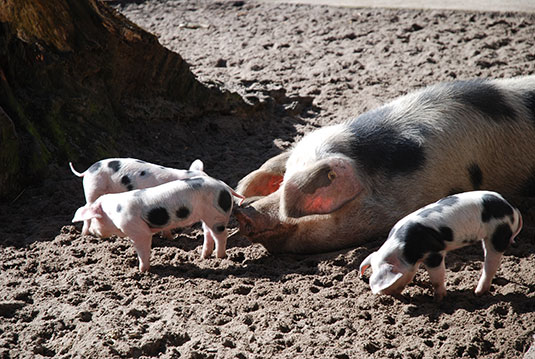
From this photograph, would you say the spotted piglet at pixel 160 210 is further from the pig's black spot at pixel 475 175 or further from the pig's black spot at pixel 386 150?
the pig's black spot at pixel 475 175

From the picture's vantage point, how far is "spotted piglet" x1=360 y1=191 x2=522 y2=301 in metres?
3.26

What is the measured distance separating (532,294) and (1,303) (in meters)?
2.78

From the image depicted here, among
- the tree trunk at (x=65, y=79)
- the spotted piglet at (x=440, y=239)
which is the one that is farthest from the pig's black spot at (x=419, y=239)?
the tree trunk at (x=65, y=79)

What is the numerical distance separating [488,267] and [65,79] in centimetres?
374

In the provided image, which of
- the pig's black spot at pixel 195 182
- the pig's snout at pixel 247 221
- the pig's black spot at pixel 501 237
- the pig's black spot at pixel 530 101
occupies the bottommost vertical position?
the pig's snout at pixel 247 221

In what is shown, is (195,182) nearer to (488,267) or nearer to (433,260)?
(433,260)

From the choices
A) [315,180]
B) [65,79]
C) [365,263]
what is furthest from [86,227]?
[365,263]

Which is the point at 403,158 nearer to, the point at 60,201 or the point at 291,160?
the point at 291,160

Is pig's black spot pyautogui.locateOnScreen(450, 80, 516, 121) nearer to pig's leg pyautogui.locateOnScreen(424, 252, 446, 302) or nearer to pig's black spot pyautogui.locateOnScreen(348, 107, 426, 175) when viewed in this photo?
pig's black spot pyautogui.locateOnScreen(348, 107, 426, 175)

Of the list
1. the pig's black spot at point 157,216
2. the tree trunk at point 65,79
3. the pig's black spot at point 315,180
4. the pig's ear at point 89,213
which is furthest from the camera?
the tree trunk at point 65,79

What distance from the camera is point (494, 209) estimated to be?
10.9 ft

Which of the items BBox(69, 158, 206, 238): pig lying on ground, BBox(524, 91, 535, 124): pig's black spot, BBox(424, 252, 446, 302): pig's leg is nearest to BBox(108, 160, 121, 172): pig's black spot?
BBox(69, 158, 206, 238): pig lying on ground

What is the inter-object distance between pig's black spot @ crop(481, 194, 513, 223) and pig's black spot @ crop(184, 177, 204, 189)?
1614mm

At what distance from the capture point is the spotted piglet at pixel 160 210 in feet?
Answer: 12.6
